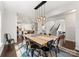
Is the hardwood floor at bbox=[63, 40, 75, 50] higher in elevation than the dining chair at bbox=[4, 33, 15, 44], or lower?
lower

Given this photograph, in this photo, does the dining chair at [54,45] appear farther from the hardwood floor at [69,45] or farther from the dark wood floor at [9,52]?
the dark wood floor at [9,52]

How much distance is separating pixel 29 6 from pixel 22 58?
211cm

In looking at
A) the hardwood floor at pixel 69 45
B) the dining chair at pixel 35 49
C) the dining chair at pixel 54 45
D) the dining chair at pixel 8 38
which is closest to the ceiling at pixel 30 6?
the dining chair at pixel 35 49

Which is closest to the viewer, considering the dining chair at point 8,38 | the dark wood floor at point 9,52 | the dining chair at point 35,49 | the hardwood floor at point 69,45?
the dark wood floor at point 9,52

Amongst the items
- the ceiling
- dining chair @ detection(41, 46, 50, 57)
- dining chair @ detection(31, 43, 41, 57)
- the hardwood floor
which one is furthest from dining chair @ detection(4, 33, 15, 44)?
the hardwood floor

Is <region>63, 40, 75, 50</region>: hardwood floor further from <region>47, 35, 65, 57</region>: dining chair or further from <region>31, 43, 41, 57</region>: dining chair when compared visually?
<region>31, 43, 41, 57</region>: dining chair

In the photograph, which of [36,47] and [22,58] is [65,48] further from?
[22,58]

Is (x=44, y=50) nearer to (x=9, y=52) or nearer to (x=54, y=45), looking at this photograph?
(x=54, y=45)

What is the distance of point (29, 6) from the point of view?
4.77 m

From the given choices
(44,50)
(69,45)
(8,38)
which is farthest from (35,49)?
(8,38)

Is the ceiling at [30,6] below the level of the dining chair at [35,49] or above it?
above

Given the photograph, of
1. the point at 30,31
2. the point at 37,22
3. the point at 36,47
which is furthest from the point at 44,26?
the point at 36,47

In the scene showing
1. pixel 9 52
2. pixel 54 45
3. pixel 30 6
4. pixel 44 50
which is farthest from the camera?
pixel 30 6

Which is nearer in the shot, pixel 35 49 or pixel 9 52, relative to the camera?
pixel 35 49
